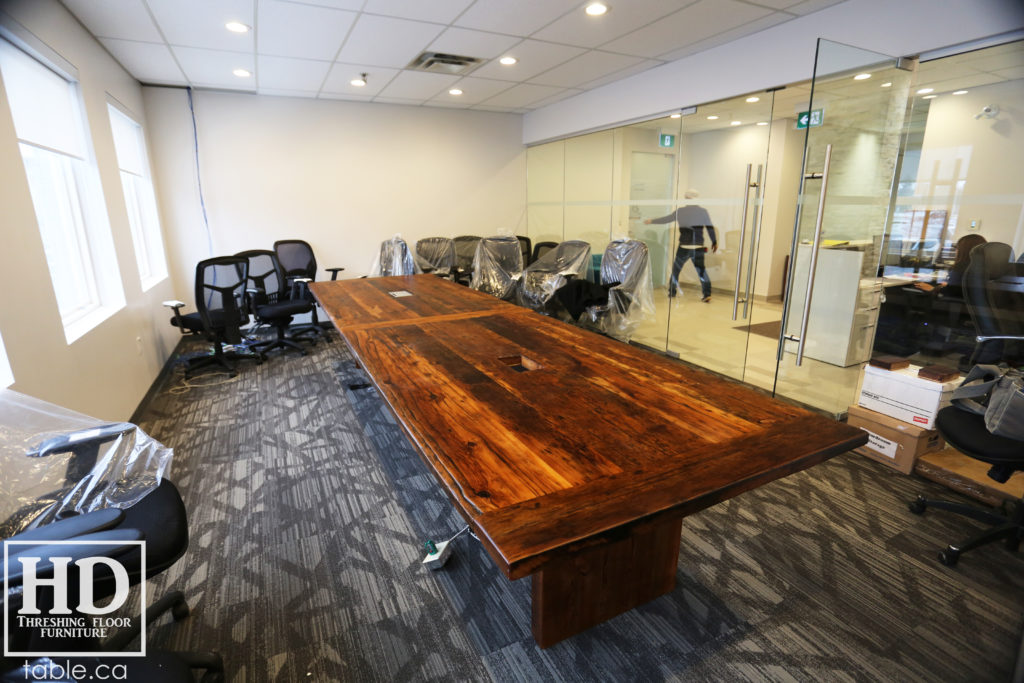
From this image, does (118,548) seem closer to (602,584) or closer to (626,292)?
(602,584)

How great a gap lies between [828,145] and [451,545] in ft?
9.32

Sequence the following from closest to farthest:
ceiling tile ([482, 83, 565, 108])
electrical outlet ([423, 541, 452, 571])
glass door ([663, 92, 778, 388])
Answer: electrical outlet ([423, 541, 452, 571]), glass door ([663, 92, 778, 388]), ceiling tile ([482, 83, 565, 108])

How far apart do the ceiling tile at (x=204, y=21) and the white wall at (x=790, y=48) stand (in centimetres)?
317

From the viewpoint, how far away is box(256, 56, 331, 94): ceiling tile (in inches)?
158

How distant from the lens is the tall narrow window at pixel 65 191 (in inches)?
98.1

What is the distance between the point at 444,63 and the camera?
13.5 ft

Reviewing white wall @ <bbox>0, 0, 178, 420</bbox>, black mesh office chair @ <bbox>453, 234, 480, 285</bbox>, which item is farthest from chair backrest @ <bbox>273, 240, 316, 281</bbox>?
black mesh office chair @ <bbox>453, 234, 480, 285</bbox>

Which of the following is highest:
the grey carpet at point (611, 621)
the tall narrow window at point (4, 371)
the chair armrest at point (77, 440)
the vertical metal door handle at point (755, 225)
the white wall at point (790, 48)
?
the white wall at point (790, 48)

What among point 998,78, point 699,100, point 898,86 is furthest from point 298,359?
point 998,78

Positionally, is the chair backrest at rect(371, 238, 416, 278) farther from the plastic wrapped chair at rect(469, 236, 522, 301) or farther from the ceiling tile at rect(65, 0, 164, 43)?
the ceiling tile at rect(65, 0, 164, 43)

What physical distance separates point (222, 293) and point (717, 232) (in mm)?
4237

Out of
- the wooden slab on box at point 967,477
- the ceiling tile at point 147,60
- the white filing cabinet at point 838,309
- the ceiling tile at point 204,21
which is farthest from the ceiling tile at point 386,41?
the wooden slab on box at point 967,477

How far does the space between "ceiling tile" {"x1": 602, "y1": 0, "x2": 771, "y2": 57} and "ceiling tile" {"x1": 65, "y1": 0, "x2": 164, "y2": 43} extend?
10.2ft

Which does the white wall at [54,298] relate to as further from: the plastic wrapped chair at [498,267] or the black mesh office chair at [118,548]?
the plastic wrapped chair at [498,267]
